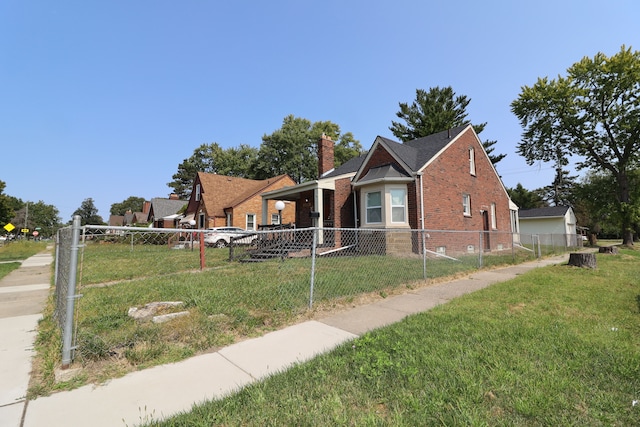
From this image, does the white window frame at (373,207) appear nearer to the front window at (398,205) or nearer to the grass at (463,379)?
the front window at (398,205)

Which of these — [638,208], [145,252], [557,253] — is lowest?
[557,253]

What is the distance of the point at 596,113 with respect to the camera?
24.7m

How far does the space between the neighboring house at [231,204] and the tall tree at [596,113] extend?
23.5 m

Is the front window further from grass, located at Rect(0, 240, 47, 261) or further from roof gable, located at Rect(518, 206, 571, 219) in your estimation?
roof gable, located at Rect(518, 206, 571, 219)

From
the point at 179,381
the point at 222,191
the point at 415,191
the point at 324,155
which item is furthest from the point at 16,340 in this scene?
the point at 222,191

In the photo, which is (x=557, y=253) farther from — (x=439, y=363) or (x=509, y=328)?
(x=439, y=363)

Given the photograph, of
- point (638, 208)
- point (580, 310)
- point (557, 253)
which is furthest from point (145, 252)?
point (638, 208)

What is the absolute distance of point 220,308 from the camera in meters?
4.91

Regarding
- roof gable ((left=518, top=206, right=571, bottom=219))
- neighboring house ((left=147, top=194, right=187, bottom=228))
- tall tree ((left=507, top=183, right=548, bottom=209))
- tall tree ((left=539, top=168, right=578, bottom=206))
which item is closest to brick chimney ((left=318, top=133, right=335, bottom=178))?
neighboring house ((left=147, top=194, right=187, bottom=228))

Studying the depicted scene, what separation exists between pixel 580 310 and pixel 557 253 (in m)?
15.1

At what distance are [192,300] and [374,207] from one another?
989 cm

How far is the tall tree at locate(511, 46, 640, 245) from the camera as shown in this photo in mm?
22578

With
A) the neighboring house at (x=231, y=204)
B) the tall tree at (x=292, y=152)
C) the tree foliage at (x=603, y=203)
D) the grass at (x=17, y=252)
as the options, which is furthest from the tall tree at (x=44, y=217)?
the tree foliage at (x=603, y=203)

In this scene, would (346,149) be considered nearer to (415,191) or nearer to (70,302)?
(415,191)
